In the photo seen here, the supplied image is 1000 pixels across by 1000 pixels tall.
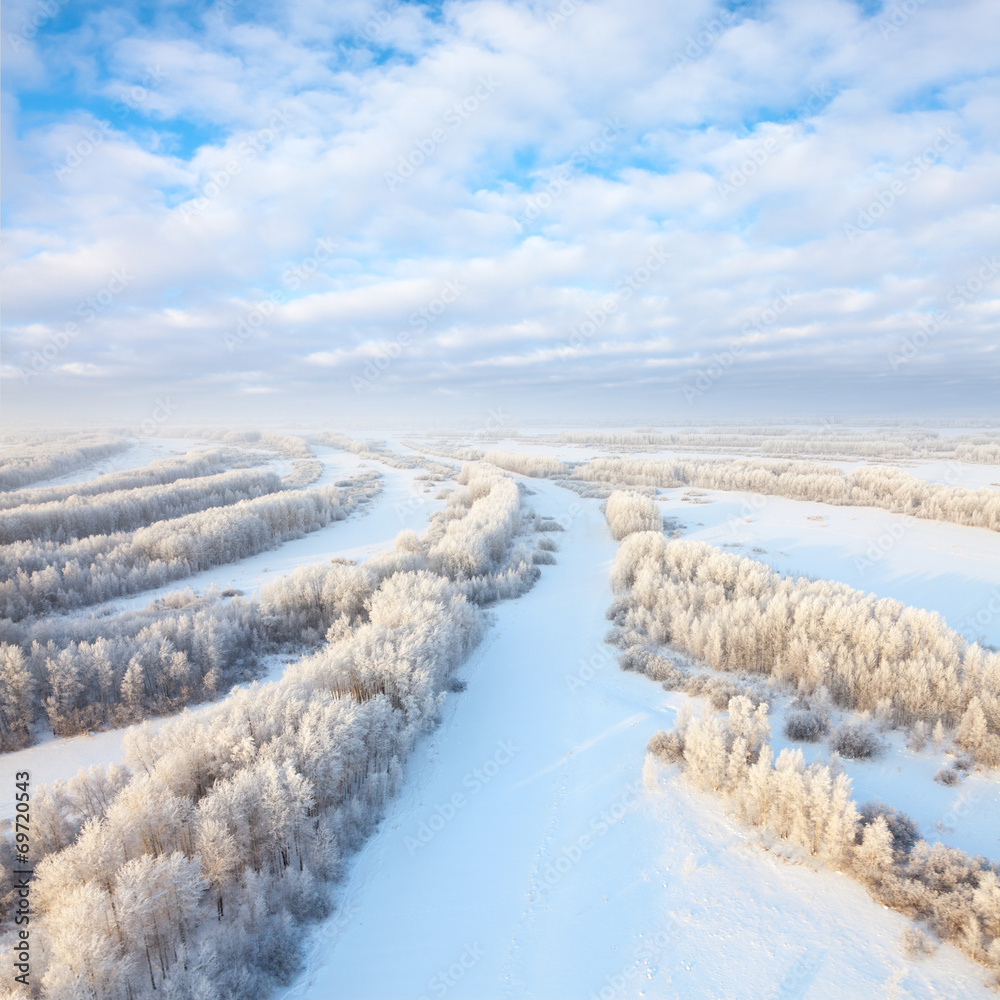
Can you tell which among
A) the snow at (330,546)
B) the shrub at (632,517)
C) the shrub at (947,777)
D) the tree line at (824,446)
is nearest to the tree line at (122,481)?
the snow at (330,546)

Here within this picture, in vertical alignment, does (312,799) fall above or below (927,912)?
above

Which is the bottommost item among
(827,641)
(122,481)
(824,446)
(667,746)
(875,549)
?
(875,549)

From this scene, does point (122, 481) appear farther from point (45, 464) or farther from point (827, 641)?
point (827, 641)

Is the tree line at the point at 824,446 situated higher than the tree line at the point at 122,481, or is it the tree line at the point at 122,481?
the tree line at the point at 122,481

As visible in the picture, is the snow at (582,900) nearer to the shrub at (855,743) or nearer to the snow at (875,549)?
the shrub at (855,743)

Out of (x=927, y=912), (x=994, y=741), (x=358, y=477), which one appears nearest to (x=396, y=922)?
(x=927, y=912)

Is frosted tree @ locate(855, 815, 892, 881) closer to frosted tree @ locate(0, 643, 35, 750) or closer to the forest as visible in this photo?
the forest

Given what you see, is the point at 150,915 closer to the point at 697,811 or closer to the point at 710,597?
the point at 697,811

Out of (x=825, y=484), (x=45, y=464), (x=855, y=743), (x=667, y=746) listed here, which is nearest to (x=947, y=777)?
(x=855, y=743)
